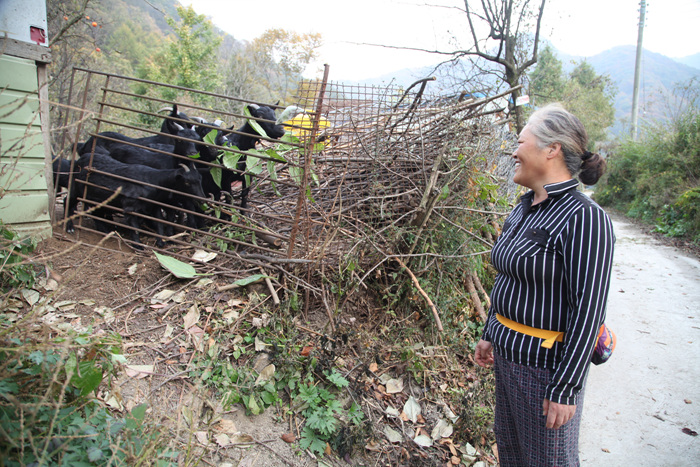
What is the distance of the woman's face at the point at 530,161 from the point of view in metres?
1.91

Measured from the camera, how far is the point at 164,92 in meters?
20.5

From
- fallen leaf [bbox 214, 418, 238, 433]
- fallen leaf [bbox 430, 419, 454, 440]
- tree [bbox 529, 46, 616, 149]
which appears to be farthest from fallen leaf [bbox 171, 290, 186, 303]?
tree [bbox 529, 46, 616, 149]

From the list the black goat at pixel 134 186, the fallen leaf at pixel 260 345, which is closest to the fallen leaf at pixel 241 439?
the fallen leaf at pixel 260 345

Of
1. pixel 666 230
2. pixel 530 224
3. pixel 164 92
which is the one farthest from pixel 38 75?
pixel 164 92

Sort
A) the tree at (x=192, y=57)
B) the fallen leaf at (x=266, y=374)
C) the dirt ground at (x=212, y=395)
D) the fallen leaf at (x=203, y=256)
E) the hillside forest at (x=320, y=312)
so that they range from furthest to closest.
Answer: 1. the tree at (x=192, y=57)
2. the fallen leaf at (x=203, y=256)
3. the fallen leaf at (x=266, y=374)
4. the hillside forest at (x=320, y=312)
5. the dirt ground at (x=212, y=395)

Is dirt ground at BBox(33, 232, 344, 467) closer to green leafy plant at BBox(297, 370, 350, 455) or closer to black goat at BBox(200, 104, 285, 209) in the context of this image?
green leafy plant at BBox(297, 370, 350, 455)

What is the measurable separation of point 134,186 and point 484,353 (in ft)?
11.7

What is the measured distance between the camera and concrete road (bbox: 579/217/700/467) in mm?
3229

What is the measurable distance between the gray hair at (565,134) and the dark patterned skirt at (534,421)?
974mm

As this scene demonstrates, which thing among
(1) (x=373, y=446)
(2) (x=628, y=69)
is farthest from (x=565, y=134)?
(2) (x=628, y=69)

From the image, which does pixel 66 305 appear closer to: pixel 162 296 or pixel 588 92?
pixel 162 296

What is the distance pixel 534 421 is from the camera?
183cm

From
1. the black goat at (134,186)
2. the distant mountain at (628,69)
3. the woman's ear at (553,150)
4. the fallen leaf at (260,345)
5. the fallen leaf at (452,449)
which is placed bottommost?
the fallen leaf at (452,449)

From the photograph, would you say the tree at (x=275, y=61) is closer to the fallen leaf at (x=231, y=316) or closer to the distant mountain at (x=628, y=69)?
the fallen leaf at (x=231, y=316)
